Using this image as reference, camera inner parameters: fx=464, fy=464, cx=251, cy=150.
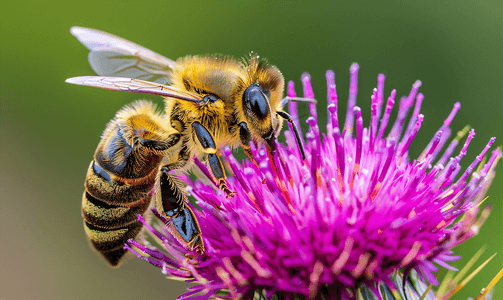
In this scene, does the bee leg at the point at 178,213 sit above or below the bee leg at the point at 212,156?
below

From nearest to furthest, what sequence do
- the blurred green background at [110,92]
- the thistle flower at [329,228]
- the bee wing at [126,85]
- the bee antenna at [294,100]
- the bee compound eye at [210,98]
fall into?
1. the thistle flower at [329,228]
2. the bee wing at [126,85]
3. the bee compound eye at [210,98]
4. the bee antenna at [294,100]
5. the blurred green background at [110,92]

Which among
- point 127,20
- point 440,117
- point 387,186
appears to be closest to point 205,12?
point 127,20

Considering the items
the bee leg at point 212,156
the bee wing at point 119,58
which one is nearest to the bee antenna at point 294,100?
the bee leg at point 212,156

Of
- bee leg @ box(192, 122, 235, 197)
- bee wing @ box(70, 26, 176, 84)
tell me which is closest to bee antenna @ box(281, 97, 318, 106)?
bee leg @ box(192, 122, 235, 197)

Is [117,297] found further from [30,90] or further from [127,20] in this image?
[127,20]

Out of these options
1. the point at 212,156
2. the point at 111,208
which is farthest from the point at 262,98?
the point at 111,208

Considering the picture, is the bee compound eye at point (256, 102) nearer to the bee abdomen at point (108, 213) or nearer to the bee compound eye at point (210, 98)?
the bee compound eye at point (210, 98)

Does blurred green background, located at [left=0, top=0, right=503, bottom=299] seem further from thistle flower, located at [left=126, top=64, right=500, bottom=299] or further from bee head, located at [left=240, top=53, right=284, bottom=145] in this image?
thistle flower, located at [left=126, top=64, right=500, bottom=299]
